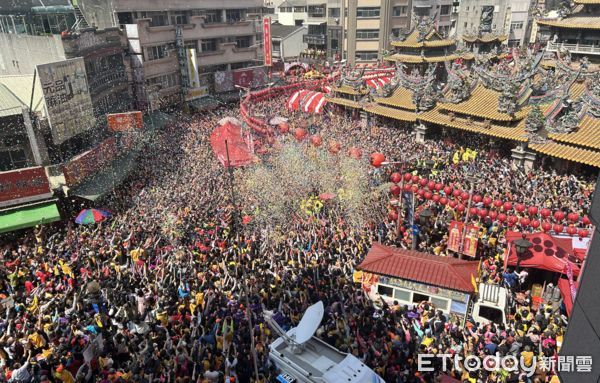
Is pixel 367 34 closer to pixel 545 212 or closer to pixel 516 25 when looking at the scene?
pixel 516 25

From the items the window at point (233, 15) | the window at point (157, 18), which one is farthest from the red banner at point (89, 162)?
the window at point (233, 15)

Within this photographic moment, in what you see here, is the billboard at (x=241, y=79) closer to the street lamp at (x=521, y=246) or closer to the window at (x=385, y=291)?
the window at (x=385, y=291)

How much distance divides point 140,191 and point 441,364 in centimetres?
1668

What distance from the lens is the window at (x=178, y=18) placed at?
3868 cm

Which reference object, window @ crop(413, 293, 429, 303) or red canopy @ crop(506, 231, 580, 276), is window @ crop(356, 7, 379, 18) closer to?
red canopy @ crop(506, 231, 580, 276)

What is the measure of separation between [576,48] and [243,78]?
2997 centimetres

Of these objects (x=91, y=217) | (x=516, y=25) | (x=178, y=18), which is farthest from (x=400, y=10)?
(x=91, y=217)

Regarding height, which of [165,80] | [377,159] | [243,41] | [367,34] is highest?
[243,41]

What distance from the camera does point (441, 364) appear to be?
11.1 m

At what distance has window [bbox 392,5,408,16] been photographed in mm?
53531

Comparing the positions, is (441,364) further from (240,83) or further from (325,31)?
(325,31)

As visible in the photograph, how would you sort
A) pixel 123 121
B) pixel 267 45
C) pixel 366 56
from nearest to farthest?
pixel 123 121 < pixel 267 45 < pixel 366 56

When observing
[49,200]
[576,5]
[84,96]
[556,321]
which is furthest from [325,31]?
[556,321]

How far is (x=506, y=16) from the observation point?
226 feet
